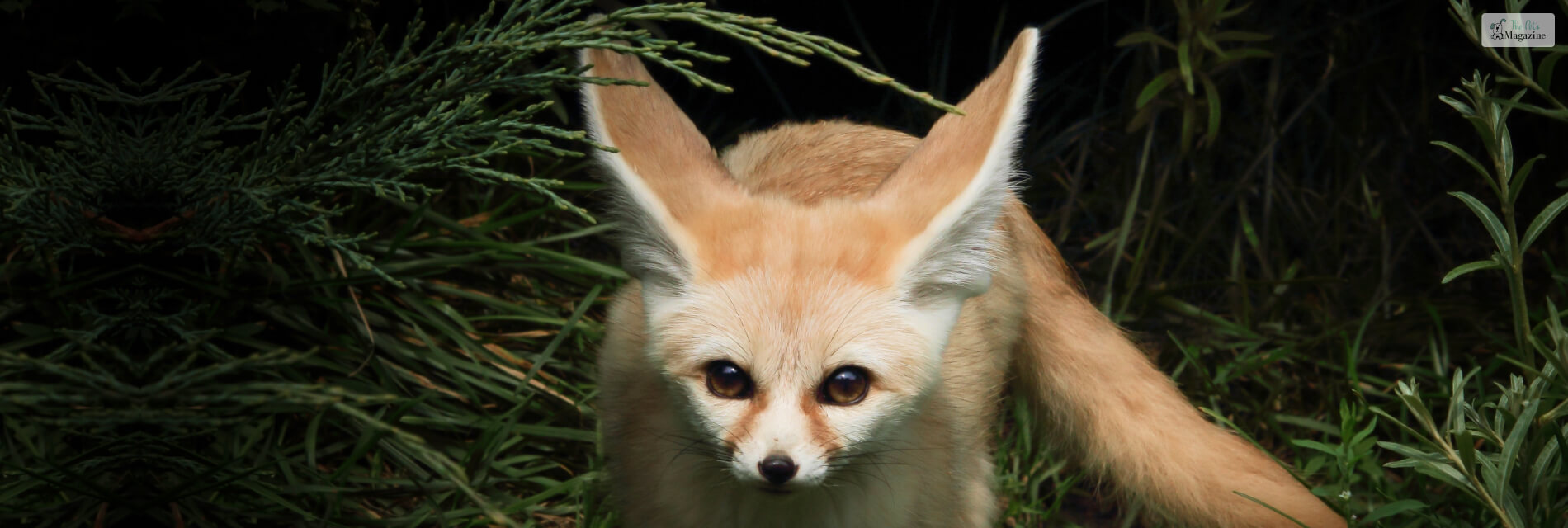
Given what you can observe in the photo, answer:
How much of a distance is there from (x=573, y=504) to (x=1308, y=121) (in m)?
2.77

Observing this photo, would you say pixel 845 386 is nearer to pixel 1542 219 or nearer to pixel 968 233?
pixel 968 233

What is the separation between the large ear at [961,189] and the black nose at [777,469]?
17.5 inches

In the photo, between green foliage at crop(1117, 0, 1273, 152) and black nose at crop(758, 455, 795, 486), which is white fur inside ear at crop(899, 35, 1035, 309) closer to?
black nose at crop(758, 455, 795, 486)

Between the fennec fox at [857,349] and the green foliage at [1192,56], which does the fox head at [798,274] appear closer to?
the fennec fox at [857,349]

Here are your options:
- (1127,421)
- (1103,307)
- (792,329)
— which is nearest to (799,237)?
(792,329)

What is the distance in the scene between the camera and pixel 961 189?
2.30 metres

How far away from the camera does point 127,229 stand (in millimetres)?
1919

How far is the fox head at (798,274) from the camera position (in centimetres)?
215

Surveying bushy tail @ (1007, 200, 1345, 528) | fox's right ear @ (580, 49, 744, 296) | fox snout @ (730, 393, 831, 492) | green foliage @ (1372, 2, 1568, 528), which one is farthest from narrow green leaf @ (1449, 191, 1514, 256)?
fox's right ear @ (580, 49, 744, 296)

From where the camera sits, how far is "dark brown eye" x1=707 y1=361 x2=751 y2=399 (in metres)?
2.19

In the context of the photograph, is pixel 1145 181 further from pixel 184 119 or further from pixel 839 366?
pixel 184 119

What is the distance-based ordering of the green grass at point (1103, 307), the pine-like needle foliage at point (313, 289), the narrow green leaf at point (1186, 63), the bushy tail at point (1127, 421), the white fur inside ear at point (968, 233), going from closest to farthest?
the pine-like needle foliage at point (313, 289) → the green grass at point (1103, 307) → the white fur inside ear at point (968, 233) → the bushy tail at point (1127, 421) → the narrow green leaf at point (1186, 63)

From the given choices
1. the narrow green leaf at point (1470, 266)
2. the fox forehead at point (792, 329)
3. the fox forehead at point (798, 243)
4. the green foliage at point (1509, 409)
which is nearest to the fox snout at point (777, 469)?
the fox forehead at point (792, 329)

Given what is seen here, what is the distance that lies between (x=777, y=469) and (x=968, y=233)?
613mm
